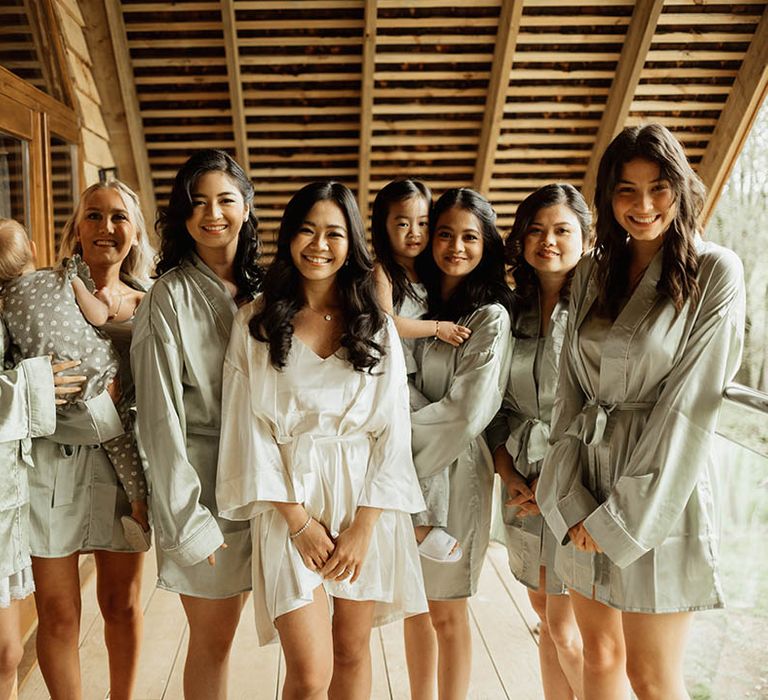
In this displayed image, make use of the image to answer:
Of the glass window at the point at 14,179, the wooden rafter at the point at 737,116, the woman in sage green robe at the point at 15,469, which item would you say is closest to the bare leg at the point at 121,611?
the woman in sage green robe at the point at 15,469

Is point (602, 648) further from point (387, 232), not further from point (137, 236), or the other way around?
point (137, 236)

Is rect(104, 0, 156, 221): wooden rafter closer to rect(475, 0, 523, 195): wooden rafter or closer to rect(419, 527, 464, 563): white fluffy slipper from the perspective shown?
rect(475, 0, 523, 195): wooden rafter

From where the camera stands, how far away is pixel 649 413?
5.62 feet

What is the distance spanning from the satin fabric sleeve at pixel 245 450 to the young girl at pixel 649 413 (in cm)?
64

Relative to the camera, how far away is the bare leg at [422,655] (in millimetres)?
2258

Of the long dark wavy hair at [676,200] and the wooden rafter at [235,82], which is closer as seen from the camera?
the long dark wavy hair at [676,200]

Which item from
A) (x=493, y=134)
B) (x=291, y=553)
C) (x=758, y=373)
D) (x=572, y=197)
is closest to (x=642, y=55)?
(x=493, y=134)

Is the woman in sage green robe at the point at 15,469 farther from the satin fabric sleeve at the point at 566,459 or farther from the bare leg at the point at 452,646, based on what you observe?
the satin fabric sleeve at the point at 566,459

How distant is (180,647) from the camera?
9.77ft

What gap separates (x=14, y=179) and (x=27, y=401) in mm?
1655

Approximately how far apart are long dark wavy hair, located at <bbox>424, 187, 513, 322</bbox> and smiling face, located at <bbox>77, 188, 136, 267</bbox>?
0.87 meters

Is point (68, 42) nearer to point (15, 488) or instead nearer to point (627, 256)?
point (15, 488)

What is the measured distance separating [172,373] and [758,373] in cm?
242

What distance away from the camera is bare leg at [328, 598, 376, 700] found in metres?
1.86
